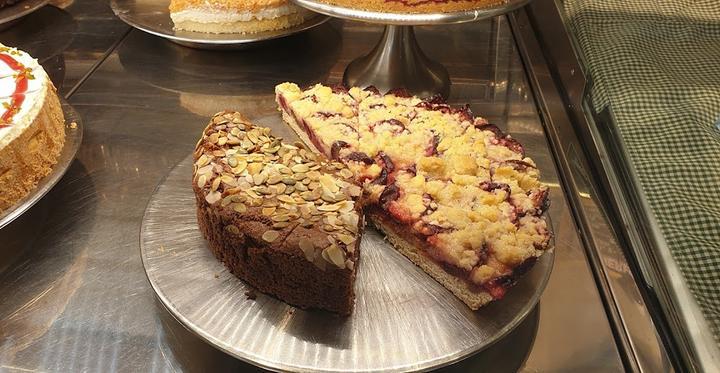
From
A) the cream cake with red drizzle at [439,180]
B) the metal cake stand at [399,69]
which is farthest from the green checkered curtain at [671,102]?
the metal cake stand at [399,69]

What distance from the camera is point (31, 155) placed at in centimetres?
128

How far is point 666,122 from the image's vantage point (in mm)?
1134

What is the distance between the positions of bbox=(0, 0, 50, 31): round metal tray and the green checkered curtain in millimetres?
1550

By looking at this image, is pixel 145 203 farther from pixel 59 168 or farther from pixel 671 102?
pixel 671 102

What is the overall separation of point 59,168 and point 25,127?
106 millimetres

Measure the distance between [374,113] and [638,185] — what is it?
0.57 meters

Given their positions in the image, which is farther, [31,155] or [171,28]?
[171,28]

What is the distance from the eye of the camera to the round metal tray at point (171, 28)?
1854 mm

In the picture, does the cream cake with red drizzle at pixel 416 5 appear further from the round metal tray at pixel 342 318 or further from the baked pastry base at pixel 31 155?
the baked pastry base at pixel 31 155

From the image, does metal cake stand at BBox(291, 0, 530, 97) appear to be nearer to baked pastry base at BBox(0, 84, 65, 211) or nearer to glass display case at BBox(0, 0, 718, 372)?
glass display case at BBox(0, 0, 718, 372)

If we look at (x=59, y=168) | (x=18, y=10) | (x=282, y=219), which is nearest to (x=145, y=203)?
(x=59, y=168)

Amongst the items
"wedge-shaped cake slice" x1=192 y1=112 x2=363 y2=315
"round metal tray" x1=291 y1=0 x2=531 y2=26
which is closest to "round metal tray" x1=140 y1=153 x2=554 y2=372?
"wedge-shaped cake slice" x1=192 y1=112 x2=363 y2=315

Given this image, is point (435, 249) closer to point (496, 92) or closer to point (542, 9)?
point (496, 92)

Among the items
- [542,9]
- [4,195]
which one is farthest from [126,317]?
[542,9]
